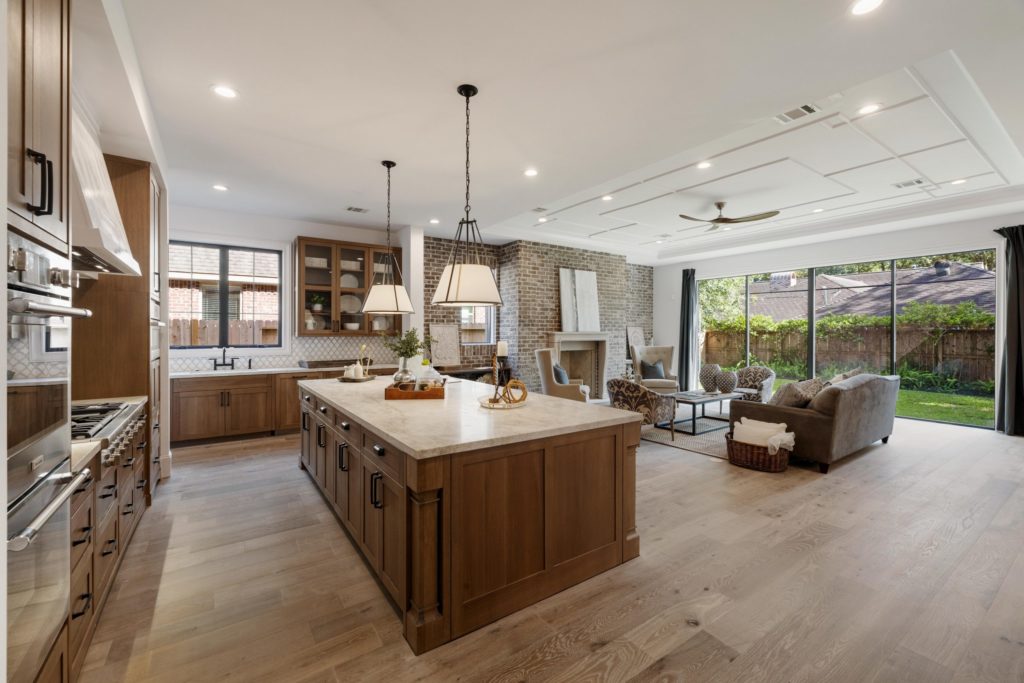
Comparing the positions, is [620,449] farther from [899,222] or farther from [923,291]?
[923,291]

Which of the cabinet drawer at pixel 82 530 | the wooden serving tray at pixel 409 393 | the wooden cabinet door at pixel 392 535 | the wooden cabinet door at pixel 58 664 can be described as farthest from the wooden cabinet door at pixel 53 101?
the wooden serving tray at pixel 409 393

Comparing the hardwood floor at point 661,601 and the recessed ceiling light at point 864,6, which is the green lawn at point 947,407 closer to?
the hardwood floor at point 661,601

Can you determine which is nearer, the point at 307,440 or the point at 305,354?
the point at 307,440

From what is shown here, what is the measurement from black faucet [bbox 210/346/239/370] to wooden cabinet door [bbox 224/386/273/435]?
0.55 meters

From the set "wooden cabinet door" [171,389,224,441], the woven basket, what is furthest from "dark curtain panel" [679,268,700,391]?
"wooden cabinet door" [171,389,224,441]

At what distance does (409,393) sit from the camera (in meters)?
3.07

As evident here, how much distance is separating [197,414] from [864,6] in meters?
6.39

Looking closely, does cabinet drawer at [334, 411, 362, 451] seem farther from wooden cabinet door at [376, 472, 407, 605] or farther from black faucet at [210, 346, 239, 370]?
black faucet at [210, 346, 239, 370]

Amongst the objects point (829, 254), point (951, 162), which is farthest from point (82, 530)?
point (829, 254)

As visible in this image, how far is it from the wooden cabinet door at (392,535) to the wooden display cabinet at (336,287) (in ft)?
14.1

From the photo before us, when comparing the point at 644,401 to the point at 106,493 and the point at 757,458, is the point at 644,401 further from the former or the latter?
the point at 106,493

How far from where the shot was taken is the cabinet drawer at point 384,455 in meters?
Answer: 1.96

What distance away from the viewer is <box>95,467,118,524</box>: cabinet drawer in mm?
1990

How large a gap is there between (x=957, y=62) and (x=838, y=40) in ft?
3.58
